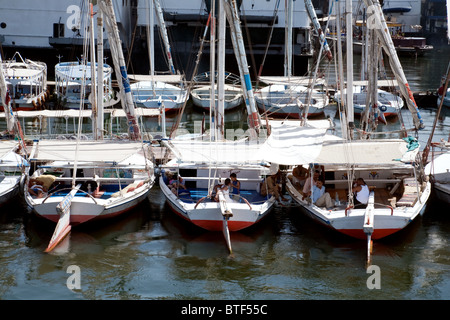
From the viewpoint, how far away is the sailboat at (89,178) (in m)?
25.3

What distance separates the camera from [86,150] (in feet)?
89.7

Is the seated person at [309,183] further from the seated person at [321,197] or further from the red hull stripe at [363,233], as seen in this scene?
the red hull stripe at [363,233]

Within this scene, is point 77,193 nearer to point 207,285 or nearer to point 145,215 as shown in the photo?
point 145,215

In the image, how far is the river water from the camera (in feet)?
69.6

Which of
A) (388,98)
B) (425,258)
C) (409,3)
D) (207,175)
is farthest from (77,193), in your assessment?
(409,3)

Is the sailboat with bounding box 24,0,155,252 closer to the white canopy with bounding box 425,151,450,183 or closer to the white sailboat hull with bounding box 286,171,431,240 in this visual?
the white sailboat hull with bounding box 286,171,431,240

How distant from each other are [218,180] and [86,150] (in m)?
5.44

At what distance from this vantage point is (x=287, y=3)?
1879 inches

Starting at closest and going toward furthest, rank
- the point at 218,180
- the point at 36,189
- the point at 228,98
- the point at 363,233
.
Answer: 1. the point at 363,233
2. the point at 36,189
3. the point at 218,180
4. the point at 228,98

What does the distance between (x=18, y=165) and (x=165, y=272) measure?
996 centimetres

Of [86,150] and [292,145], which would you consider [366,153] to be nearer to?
[292,145]

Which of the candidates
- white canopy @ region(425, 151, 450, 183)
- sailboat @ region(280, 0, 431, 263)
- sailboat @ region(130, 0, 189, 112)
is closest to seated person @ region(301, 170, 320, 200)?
sailboat @ region(280, 0, 431, 263)

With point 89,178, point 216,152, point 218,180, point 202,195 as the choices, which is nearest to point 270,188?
point 218,180

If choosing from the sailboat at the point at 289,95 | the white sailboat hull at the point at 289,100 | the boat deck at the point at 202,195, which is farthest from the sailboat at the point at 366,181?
the white sailboat hull at the point at 289,100
